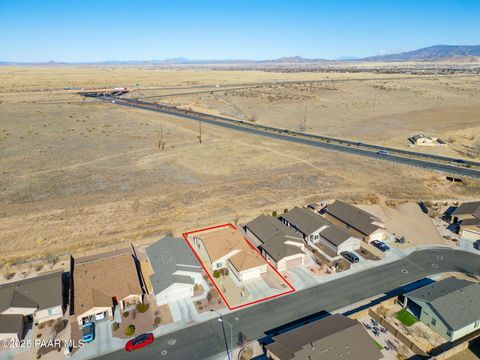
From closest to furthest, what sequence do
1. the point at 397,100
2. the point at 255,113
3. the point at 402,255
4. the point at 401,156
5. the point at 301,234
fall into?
the point at 402,255
the point at 301,234
the point at 401,156
the point at 255,113
the point at 397,100

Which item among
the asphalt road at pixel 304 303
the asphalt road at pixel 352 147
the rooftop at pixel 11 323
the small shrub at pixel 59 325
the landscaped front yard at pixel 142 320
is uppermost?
the asphalt road at pixel 352 147

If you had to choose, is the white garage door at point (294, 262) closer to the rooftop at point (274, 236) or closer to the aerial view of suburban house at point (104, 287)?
the rooftop at point (274, 236)

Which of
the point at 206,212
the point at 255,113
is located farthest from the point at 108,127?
the point at 206,212

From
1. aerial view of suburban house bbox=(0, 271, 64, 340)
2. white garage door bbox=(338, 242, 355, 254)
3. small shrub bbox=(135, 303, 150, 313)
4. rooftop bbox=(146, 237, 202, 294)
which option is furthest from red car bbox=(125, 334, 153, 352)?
Result: white garage door bbox=(338, 242, 355, 254)

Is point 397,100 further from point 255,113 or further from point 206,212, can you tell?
point 206,212

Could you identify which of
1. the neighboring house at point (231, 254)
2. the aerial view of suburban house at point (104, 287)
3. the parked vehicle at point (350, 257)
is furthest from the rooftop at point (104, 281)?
the parked vehicle at point (350, 257)

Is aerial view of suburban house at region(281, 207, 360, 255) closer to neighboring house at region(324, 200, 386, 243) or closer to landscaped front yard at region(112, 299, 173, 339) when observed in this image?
neighboring house at region(324, 200, 386, 243)

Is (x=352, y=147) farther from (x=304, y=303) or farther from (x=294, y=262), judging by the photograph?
(x=304, y=303)
